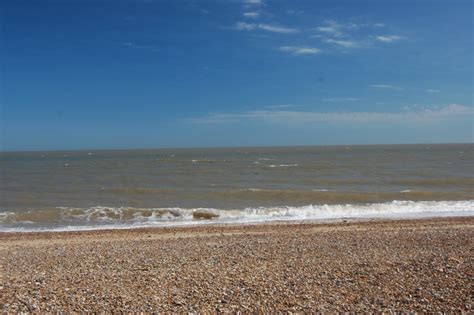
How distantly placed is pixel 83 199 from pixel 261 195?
11218mm

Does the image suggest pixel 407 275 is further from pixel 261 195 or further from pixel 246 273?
pixel 261 195

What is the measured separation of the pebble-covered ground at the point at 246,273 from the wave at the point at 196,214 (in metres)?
5.13

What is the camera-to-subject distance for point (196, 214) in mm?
19391

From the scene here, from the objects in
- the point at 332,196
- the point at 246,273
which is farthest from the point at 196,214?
the point at 246,273

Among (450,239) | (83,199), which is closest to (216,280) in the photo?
(450,239)

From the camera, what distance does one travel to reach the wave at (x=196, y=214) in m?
17.8

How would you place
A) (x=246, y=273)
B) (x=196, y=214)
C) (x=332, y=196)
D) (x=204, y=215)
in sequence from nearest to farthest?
(x=246, y=273) < (x=204, y=215) < (x=196, y=214) < (x=332, y=196)

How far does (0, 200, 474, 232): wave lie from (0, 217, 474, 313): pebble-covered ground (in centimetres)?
513

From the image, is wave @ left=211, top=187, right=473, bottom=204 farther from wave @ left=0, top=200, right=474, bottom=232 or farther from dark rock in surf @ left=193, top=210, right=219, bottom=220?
dark rock in surf @ left=193, top=210, right=219, bottom=220

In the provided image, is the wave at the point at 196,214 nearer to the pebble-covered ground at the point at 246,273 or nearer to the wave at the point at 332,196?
the wave at the point at 332,196

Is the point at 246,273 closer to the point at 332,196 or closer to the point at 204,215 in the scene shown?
the point at 204,215

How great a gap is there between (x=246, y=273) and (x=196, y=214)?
12.0 m

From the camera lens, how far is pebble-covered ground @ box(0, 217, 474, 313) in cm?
619

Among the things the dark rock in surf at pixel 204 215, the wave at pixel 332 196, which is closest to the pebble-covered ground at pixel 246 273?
the dark rock in surf at pixel 204 215
